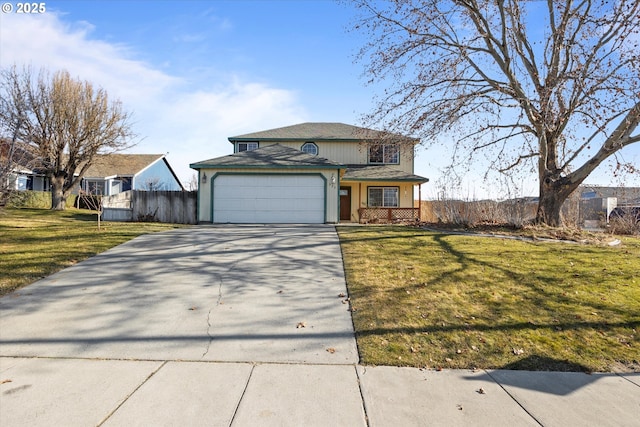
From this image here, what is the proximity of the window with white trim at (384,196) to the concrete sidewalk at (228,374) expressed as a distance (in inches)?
643

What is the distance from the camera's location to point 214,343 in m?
4.39

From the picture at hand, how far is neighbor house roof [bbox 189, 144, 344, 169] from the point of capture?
16.5m

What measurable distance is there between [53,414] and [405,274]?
5.59 meters

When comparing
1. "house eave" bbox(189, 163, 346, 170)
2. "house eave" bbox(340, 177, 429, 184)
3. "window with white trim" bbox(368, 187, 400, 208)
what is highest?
"house eave" bbox(189, 163, 346, 170)

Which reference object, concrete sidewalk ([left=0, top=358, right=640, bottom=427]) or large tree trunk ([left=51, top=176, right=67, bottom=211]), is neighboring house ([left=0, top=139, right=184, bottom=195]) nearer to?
large tree trunk ([left=51, top=176, right=67, bottom=211])

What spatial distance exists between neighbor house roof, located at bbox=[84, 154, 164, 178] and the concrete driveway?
95.3 ft

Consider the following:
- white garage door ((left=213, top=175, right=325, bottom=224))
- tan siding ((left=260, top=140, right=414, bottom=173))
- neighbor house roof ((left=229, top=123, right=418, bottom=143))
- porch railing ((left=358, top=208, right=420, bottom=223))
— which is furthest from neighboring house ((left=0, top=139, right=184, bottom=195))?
porch railing ((left=358, top=208, right=420, bottom=223))

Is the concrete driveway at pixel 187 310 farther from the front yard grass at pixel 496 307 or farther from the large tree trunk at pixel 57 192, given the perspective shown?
the large tree trunk at pixel 57 192

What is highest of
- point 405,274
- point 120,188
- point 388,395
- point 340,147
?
point 340,147

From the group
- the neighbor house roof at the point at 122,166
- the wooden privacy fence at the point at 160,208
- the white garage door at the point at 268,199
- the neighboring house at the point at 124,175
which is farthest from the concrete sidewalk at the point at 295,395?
the neighbor house roof at the point at 122,166

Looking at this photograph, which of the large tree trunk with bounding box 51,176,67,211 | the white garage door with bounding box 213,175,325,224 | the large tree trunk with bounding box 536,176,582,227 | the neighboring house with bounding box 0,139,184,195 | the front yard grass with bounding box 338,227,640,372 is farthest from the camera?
the neighboring house with bounding box 0,139,184,195

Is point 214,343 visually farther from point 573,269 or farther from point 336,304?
point 573,269

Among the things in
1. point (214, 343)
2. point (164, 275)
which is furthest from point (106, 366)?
point (164, 275)

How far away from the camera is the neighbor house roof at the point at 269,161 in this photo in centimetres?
1655
